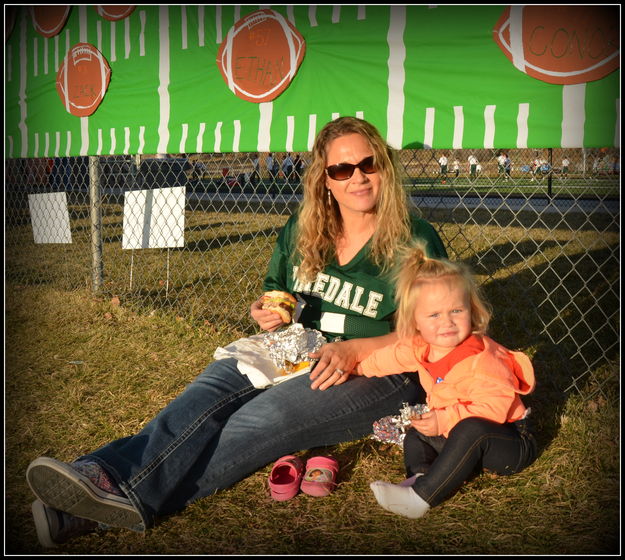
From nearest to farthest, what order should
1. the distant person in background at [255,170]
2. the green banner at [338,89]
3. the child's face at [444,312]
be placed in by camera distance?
the child's face at [444,312]
the green banner at [338,89]
the distant person in background at [255,170]

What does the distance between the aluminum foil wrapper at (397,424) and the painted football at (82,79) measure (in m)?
3.81

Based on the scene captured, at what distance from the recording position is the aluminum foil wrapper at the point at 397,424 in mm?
2531

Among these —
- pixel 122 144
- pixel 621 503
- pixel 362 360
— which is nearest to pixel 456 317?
pixel 362 360

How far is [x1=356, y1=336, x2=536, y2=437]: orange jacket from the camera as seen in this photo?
2.14m

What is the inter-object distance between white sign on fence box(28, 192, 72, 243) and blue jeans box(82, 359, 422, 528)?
13.4 ft

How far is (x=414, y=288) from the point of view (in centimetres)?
229

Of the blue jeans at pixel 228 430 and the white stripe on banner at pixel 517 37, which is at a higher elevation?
the white stripe on banner at pixel 517 37

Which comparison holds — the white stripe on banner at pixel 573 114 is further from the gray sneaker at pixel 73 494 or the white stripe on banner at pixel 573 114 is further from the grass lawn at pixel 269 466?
the gray sneaker at pixel 73 494

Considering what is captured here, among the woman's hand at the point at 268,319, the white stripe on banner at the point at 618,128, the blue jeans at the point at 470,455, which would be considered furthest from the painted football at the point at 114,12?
the blue jeans at the point at 470,455

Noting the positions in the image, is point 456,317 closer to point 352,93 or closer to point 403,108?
point 403,108

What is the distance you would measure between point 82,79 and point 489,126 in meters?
3.74

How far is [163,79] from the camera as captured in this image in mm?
4301

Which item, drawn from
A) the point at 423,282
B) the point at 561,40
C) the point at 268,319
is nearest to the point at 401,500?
the point at 423,282

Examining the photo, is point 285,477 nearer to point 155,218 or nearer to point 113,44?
point 155,218
